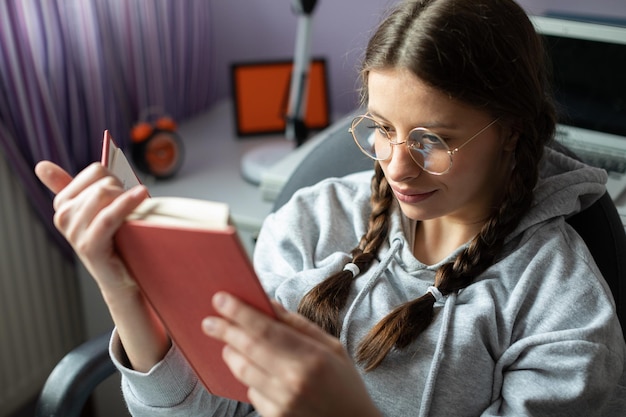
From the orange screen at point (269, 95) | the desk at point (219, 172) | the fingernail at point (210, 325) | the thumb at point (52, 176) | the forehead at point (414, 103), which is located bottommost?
the desk at point (219, 172)

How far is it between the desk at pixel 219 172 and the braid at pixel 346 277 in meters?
0.49

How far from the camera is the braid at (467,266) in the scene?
3.34 ft

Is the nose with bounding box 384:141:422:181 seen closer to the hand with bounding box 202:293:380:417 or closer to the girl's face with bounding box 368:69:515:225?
the girl's face with bounding box 368:69:515:225

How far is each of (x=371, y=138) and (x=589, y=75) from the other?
1.99 ft

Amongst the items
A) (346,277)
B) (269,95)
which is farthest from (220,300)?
(269,95)

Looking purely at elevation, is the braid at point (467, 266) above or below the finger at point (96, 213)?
→ below

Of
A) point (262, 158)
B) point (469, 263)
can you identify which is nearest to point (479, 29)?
point (469, 263)

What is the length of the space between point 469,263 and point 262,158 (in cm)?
89

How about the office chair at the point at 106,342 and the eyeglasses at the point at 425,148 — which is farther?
the office chair at the point at 106,342

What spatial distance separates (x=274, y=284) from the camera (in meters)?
1.16

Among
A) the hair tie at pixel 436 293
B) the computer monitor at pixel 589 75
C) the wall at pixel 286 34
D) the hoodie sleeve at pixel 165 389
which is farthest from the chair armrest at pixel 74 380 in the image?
the wall at pixel 286 34

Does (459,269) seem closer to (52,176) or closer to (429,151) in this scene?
(429,151)

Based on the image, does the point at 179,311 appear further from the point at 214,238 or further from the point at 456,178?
the point at 456,178

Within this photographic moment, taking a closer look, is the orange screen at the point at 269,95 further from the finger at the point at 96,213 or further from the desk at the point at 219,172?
the finger at the point at 96,213
